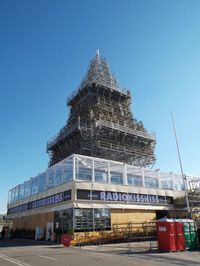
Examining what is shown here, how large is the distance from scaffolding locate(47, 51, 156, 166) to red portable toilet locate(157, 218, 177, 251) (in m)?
25.6

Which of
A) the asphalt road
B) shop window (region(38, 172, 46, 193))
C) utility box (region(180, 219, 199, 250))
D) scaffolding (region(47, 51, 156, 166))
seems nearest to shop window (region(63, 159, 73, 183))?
shop window (region(38, 172, 46, 193))

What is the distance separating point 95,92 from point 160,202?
2485cm

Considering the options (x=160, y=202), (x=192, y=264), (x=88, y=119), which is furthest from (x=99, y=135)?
(x=192, y=264)

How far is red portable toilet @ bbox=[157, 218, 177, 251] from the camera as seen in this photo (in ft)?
59.3

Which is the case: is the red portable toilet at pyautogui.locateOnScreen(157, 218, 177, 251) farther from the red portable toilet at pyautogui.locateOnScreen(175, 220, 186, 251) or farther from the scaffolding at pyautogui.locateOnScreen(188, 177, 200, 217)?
the scaffolding at pyautogui.locateOnScreen(188, 177, 200, 217)

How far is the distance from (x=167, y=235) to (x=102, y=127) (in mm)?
28369

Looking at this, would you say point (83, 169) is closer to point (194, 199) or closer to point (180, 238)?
point (180, 238)

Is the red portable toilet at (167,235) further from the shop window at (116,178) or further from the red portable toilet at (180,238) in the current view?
the shop window at (116,178)

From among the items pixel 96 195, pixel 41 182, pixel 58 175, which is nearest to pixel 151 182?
pixel 96 195

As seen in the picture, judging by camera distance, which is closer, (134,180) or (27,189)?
(134,180)

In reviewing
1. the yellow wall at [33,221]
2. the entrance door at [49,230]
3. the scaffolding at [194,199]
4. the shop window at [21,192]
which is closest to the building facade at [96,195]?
the yellow wall at [33,221]

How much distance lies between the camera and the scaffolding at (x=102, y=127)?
45.3m

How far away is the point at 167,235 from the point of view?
18.2 meters

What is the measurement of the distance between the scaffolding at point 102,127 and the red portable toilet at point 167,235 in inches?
1009
